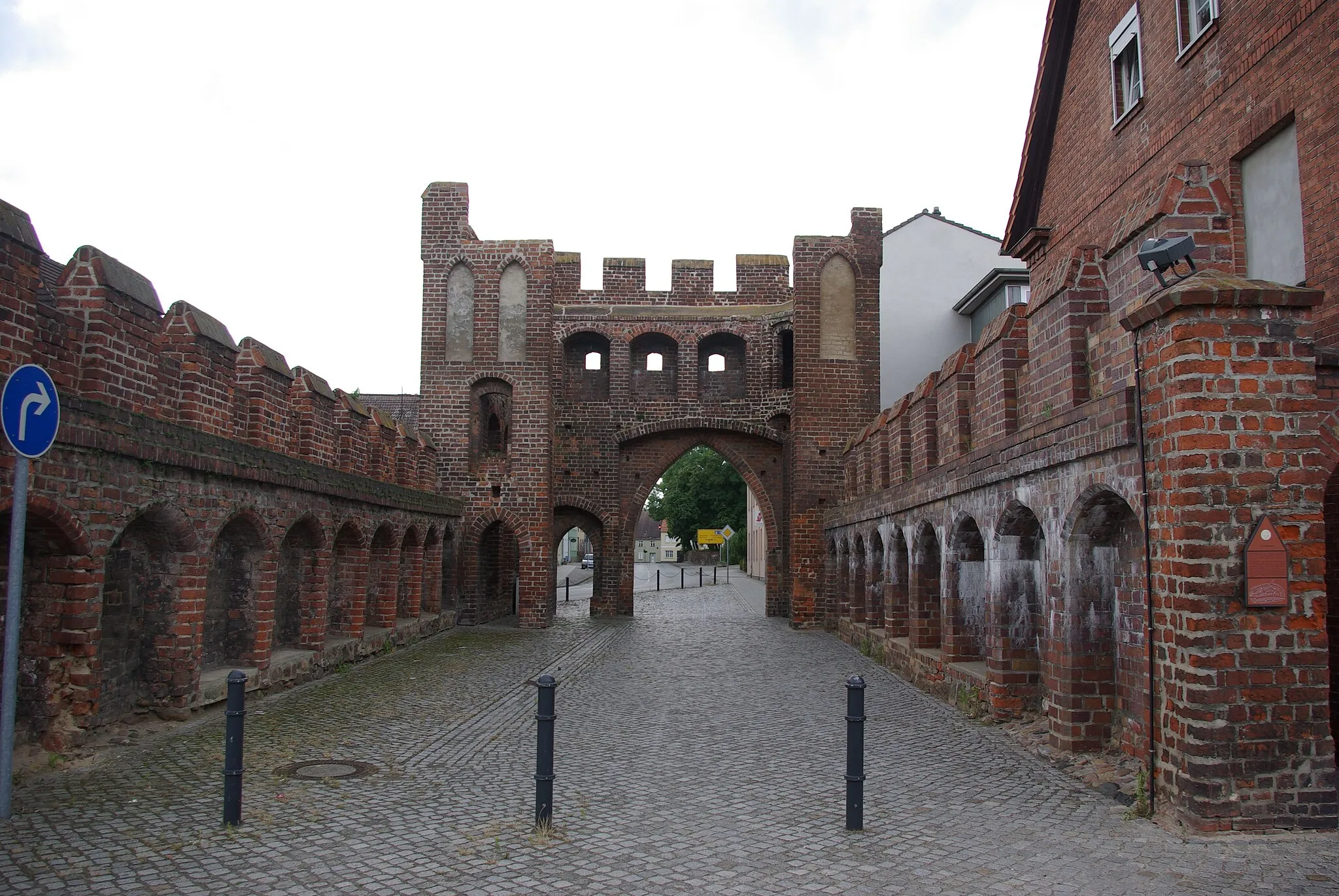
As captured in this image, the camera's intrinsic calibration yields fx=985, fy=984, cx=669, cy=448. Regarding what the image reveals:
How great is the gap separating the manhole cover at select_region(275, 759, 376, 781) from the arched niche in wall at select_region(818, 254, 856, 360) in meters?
18.0

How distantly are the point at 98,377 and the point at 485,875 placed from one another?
5268 mm

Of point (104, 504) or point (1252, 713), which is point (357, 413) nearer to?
point (104, 504)

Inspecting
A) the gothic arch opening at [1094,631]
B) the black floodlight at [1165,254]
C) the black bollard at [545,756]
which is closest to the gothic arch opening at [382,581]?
the black bollard at [545,756]

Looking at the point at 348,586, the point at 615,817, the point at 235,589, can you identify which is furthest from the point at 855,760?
the point at 348,586

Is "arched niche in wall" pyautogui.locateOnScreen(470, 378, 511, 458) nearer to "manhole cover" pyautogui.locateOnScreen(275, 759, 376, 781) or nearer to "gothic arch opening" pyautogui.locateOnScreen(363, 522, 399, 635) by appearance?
"gothic arch opening" pyautogui.locateOnScreen(363, 522, 399, 635)

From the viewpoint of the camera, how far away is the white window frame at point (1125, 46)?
11.7 meters

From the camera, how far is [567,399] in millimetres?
26547

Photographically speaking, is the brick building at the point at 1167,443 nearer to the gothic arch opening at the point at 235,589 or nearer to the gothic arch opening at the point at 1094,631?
the gothic arch opening at the point at 1094,631

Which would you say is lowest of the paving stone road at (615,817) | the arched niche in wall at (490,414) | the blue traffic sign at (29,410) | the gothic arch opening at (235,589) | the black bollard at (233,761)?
the paving stone road at (615,817)

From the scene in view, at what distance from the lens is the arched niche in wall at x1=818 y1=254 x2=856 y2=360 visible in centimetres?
2400

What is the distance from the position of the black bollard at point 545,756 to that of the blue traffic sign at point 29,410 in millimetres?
3258

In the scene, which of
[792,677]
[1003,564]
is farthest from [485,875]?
[792,677]

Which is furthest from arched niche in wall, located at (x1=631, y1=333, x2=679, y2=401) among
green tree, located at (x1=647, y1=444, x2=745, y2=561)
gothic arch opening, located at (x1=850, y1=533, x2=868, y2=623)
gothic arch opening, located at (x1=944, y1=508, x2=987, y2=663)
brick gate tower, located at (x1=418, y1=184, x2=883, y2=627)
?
green tree, located at (x1=647, y1=444, x2=745, y2=561)

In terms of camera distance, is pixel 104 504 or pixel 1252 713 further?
pixel 104 504
